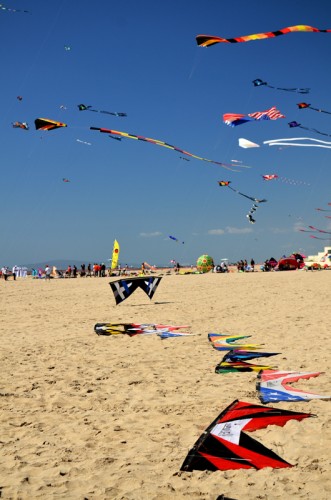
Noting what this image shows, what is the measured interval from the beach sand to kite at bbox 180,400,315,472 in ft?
0.32

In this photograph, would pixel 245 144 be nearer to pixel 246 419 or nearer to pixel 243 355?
pixel 243 355

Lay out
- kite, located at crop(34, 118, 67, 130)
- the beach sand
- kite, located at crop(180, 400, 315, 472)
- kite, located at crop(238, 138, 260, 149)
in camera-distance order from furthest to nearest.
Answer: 1. kite, located at crop(238, 138, 260, 149)
2. kite, located at crop(34, 118, 67, 130)
3. kite, located at crop(180, 400, 315, 472)
4. the beach sand

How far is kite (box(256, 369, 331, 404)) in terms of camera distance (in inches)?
210

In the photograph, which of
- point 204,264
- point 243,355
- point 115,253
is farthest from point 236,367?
point 115,253

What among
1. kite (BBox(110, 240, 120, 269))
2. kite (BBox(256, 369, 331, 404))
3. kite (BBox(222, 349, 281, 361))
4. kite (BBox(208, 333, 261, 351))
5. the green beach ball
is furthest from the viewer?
kite (BBox(110, 240, 120, 269))

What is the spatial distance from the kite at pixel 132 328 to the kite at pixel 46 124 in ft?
19.3

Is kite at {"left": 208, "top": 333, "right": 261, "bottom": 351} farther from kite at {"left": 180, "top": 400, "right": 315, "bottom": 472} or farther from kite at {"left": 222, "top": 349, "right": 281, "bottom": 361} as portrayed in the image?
kite at {"left": 180, "top": 400, "right": 315, "bottom": 472}

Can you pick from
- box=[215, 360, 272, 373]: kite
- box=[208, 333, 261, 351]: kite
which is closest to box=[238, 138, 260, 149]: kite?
box=[208, 333, 261, 351]: kite

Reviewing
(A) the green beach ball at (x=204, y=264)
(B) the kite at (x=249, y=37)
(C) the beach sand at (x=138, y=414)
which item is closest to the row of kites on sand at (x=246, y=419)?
(C) the beach sand at (x=138, y=414)

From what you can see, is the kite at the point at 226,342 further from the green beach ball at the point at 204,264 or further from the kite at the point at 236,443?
the green beach ball at the point at 204,264

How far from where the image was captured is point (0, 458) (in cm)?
410

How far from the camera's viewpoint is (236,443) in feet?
13.0

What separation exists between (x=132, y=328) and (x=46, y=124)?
644 cm

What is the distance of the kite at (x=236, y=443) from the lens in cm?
371
